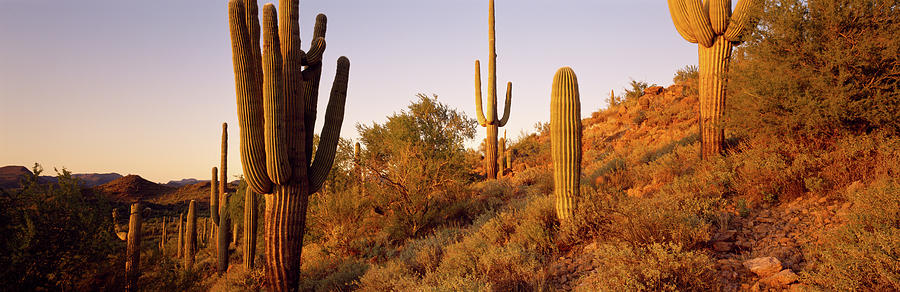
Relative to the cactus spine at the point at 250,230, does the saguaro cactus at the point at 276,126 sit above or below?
above

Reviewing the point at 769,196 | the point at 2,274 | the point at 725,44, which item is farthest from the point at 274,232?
the point at 725,44

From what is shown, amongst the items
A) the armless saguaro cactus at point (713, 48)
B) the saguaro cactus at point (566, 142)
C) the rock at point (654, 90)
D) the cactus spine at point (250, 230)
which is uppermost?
the rock at point (654, 90)

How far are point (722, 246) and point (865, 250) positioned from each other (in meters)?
1.41

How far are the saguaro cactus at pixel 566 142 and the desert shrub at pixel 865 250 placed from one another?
10.0ft

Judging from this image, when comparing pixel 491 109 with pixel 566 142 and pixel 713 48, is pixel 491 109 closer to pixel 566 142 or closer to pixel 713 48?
pixel 713 48

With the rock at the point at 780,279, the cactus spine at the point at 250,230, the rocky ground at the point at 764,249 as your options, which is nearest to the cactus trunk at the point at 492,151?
the cactus spine at the point at 250,230

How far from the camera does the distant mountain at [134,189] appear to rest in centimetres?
3816

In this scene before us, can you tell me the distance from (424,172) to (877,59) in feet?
29.4

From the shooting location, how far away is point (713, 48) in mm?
9859

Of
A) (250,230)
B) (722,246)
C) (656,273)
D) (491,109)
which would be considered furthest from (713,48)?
(250,230)

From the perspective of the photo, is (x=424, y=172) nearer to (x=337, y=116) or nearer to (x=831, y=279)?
(x=337, y=116)

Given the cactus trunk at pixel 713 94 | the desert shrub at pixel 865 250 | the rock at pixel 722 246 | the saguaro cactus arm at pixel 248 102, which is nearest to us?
the desert shrub at pixel 865 250

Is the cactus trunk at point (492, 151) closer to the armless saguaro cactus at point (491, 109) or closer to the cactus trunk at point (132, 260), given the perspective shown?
the armless saguaro cactus at point (491, 109)

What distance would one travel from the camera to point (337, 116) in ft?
28.7
